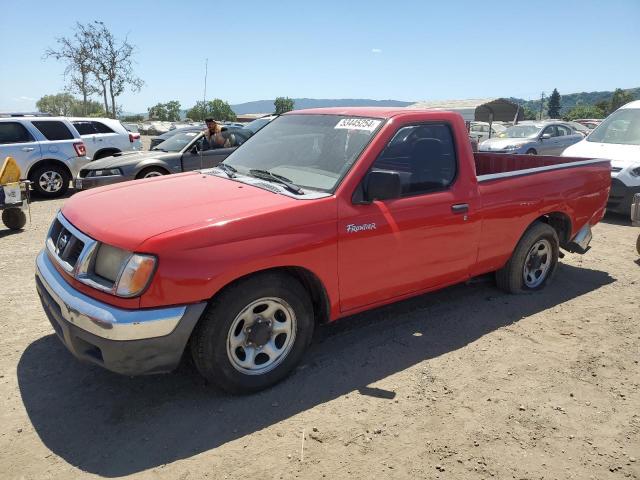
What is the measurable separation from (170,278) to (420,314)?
8.43 feet

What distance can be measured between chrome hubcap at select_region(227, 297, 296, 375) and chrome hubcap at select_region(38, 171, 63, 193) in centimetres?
993

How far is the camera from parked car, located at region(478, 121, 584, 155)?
50.3ft

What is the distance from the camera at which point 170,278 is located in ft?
9.02

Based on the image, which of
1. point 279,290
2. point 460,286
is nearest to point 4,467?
point 279,290

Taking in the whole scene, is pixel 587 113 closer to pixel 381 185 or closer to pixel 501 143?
pixel 501 143

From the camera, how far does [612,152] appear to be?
9086 mm

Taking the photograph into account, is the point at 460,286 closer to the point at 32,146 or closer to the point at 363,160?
the point at 363,160

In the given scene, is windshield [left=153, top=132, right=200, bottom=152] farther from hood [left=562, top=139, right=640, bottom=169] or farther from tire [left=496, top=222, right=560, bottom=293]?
hood [left=562, top=139, right=640, bottom=169]

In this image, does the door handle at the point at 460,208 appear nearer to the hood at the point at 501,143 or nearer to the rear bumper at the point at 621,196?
the rear bumper at the point at 621,196

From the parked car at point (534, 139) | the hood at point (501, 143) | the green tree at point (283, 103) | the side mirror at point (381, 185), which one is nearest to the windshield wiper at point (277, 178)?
the side mirror at point (381, 185)

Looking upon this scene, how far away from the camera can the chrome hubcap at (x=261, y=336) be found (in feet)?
10.3

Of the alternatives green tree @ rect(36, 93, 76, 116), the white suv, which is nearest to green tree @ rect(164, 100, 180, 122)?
green tree @ rect(36, 93, 76, 116)

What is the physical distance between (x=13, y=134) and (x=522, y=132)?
47.7 ft

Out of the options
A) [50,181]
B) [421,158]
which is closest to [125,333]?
[421,158]
